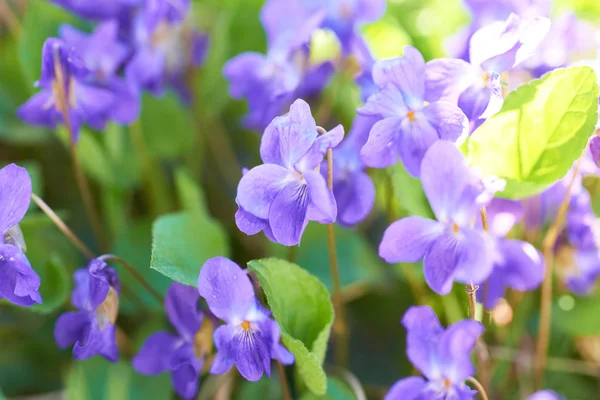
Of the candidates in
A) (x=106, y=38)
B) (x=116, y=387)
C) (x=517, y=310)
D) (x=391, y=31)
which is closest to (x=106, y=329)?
(x=116, y=387)

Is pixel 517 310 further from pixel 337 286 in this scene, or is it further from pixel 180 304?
pixel 180 304

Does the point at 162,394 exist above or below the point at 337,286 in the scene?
below

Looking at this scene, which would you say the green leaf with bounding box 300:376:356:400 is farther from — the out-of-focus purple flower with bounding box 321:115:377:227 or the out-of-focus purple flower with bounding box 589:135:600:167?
the out-of-focus purple flower with bounding box 589:135:600:167

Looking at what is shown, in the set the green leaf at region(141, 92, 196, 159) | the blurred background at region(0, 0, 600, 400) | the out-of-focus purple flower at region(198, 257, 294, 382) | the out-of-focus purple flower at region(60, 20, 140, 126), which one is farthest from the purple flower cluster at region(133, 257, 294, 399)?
the green leaf at region(141, 92, 196, 159)

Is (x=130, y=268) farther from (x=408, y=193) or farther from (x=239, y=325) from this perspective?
(x=408, y=193)

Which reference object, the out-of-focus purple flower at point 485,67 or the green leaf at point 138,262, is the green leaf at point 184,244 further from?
the out-of-focus purple flower at point 485,67

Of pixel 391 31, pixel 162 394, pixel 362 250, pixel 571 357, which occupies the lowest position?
pixel 571 357
